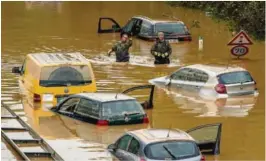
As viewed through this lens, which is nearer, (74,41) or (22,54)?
(22,54)

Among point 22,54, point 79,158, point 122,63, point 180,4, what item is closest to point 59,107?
point 79,158

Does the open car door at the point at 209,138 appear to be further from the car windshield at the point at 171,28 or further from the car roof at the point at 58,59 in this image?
the car windshield at the point at 171,28

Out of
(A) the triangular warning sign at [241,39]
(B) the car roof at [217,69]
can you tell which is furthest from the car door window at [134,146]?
(A) the triangular warning sign at [241,39]

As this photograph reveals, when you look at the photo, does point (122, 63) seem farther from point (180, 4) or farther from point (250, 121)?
point (180, 4)

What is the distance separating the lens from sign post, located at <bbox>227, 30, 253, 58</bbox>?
3183 cm

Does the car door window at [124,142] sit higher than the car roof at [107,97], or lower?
lower

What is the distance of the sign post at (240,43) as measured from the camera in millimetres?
31834

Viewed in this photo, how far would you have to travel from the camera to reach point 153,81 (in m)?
29.8

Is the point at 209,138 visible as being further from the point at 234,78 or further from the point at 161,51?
the point at 161,51

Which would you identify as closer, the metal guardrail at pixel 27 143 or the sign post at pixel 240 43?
the metal guardrail at pixel 27 143

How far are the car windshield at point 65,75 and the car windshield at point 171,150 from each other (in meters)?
9.10

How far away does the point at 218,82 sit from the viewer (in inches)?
1039

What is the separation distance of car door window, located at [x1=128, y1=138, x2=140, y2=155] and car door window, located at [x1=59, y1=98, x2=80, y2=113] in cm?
606

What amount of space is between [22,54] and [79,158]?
18550 millimetres
